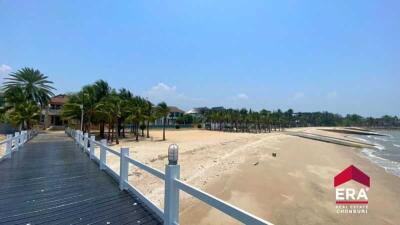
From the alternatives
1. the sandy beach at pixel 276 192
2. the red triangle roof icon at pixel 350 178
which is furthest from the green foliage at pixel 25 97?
the red triangle roof icon at pixel 350 178

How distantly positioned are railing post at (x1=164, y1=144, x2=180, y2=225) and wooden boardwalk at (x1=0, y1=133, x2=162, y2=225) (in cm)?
42

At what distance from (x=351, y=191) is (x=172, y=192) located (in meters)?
11.6

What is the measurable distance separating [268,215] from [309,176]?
7418 millimetres

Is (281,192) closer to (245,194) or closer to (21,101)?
(245,194)

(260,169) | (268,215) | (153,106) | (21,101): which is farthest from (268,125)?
(268,215)

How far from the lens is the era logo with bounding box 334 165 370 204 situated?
38.1 feet

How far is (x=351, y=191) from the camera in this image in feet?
43.1

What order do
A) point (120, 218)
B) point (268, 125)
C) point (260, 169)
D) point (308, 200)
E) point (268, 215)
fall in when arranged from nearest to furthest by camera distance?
point (120, 218) < point (268, 215) < point (308, 200) < point (260, 169) < point (268, 125)

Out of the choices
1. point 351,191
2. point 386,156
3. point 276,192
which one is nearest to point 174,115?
point 386,156

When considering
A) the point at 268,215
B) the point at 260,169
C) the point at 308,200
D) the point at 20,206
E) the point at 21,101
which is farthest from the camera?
the point at 21,101

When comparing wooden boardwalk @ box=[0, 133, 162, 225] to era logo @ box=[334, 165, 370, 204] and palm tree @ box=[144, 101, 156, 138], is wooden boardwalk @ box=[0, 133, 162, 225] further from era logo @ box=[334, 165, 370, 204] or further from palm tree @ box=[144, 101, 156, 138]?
palm tree @ box=[144, 101, 156, 138]

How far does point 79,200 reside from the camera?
5684 mm

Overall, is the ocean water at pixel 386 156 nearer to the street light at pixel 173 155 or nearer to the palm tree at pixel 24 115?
the street light at pixel 173 155

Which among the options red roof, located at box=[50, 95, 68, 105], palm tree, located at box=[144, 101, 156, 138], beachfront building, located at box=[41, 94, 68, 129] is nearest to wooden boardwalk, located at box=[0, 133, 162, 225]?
palm tree, located at box=[144, 101, 156, 138]
